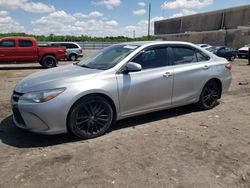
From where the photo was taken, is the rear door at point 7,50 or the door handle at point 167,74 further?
the rear door at point 7,50

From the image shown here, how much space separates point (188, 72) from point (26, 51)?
11.6 m

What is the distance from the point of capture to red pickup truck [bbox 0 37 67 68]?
14406 millimetres

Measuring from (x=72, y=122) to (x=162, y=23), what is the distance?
64.0 metres

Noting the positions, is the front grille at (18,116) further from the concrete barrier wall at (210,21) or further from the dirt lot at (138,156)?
the concrete barrier wall at (210,21)

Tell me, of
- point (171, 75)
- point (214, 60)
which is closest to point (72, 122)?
point (171, 75)

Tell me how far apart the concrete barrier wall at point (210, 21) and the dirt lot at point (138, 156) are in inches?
1583

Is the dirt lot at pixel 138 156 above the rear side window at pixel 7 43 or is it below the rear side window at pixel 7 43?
below

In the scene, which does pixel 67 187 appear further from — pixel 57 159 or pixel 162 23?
pixel 162 23

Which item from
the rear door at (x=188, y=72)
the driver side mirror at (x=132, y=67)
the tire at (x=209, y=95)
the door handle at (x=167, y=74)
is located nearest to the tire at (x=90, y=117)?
the driver side mirror at (x=132, y=67)

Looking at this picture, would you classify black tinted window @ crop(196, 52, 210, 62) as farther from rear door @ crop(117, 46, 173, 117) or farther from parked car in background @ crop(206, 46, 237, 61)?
parked car in background @ crop(206, 46, 237, 61)

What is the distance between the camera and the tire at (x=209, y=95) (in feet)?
18.9

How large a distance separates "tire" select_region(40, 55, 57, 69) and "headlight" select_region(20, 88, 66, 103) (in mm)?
11794

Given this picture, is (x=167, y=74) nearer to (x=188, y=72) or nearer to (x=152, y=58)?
(x=152, y=58)

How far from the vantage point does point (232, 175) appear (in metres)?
3.23
